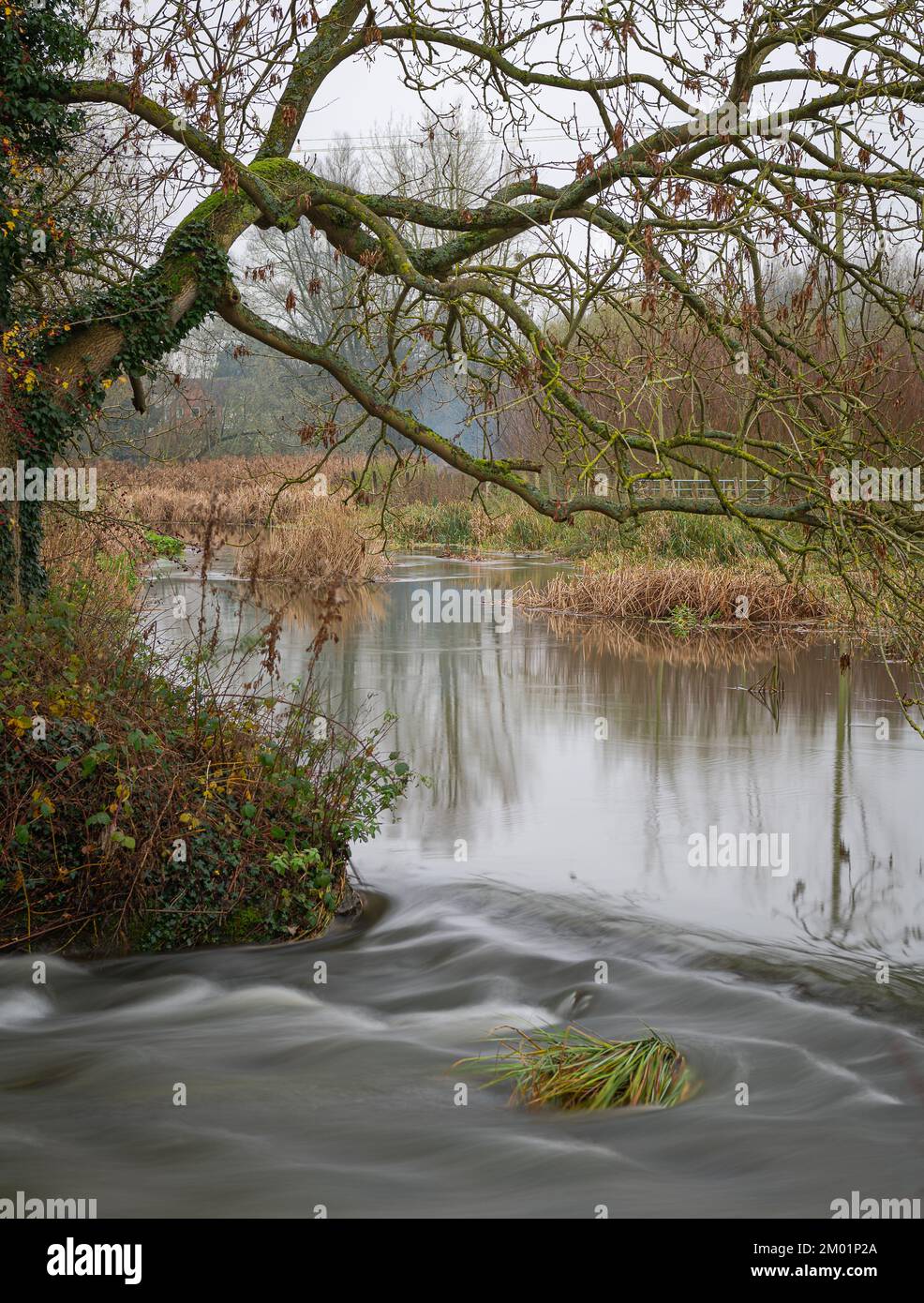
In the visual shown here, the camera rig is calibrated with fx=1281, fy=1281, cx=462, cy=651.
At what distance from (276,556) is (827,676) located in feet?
41.3

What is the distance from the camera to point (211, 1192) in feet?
17.3

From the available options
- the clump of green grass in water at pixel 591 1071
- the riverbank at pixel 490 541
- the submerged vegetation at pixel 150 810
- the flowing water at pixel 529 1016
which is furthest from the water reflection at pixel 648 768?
the clump of green grass in water at pixel 591 1071

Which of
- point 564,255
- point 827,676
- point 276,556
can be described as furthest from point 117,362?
point 276,556

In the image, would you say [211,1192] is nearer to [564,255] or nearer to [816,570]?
[564,255]

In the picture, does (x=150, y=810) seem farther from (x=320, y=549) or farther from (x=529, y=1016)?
(x=320, y=549)

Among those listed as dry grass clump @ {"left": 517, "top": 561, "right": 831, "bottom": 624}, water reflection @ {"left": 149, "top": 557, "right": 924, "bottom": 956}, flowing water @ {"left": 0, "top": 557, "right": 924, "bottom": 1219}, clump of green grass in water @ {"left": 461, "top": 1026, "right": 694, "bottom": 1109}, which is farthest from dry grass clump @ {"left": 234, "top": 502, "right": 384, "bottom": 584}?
clump of green grass in water @ {"left": 461, "top": 1026, "right": 694, "bottom": 1109}

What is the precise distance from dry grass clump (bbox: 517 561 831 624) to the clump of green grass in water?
43.0ft

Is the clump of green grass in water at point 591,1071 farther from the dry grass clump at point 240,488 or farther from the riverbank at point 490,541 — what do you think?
the dry grass clump at point 240,488

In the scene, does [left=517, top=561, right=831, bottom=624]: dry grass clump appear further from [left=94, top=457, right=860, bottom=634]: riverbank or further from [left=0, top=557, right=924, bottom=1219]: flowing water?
[left=0, top=557, right=924, bottom=1219]: flowing water

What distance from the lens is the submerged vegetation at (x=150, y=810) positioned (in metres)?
6.90

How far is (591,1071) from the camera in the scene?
19.4 feet

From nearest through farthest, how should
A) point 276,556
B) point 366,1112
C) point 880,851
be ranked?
point 366,1112 → point 880,851 → point 276,556

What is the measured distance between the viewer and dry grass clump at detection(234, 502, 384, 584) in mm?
25562

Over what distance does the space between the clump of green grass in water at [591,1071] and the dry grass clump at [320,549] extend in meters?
19.7
